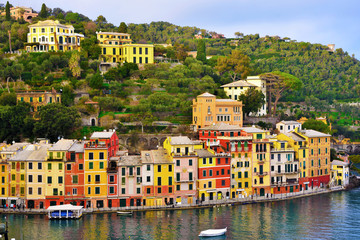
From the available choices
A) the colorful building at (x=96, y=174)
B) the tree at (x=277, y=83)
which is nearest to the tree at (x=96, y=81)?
the colorful building at (x=96, y=174)

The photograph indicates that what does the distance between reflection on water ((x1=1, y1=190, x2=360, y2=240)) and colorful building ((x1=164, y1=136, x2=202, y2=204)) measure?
3085 mm

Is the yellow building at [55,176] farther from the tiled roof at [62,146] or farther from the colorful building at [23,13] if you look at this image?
the colorful building at [23,13]

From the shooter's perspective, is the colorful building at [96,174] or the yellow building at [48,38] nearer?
the colorful building at [96,174]

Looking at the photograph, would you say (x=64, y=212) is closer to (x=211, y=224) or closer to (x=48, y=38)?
(x=211, y=224)

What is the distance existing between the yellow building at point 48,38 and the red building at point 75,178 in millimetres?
52742

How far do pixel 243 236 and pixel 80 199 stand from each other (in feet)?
71.2

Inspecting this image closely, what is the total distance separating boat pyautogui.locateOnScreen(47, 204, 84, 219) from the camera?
58.5m

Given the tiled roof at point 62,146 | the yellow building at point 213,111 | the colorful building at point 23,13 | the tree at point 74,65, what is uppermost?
the colorful building at point 23,13

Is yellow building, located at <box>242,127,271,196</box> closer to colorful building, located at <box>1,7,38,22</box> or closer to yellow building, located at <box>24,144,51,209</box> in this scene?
yellow building, located at <box>24,144,51,209</box>

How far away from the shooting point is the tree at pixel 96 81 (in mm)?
→ 94062

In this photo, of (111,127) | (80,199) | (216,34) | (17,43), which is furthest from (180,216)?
(216,34)

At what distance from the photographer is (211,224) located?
5612 cm

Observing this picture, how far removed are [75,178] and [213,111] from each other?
3324 centimetres

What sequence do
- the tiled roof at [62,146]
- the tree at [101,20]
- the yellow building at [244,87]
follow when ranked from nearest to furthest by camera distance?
the tiled roof at [62,146], the yellow building at [244,87], the tree at [101,20]
